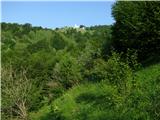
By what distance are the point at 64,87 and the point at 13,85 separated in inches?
307

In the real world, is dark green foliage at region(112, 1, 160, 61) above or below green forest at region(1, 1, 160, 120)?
above

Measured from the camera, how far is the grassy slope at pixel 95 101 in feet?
68.7

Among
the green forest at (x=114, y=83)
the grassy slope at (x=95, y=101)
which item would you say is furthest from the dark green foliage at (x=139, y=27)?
the grassy slope at (x=95, y=101)

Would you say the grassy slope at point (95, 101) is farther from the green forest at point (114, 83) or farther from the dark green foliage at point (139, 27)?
the dark green foliage at point (139, 27)

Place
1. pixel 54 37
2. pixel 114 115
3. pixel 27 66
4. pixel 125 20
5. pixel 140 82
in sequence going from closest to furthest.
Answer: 1. pixel 114 115
2. pixel 140 82
3. pixel 125 20
4. pixel 27 66
5. pixel 54 37

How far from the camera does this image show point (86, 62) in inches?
1585

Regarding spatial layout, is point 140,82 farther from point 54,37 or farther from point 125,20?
point 54,37

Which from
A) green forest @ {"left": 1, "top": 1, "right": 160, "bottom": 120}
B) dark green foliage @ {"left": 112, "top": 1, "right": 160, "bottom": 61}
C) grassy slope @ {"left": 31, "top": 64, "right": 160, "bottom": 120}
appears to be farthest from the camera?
dark green foliage @ {"left": 112, "top": 1, "right": 160, "bottom": 61}

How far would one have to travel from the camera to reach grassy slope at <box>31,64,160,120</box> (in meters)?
21.0

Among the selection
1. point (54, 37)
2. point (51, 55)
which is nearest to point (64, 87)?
point (51, 55)

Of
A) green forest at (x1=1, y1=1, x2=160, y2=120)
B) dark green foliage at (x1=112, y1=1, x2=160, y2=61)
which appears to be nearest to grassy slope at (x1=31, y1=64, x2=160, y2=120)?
green forest at (x1=1, y1=1, x2=160, y2=120)

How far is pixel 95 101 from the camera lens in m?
25.2

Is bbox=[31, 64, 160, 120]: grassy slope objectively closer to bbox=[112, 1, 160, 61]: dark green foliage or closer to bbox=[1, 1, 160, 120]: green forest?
bbox=[1, 1, 160, 120]: green forest

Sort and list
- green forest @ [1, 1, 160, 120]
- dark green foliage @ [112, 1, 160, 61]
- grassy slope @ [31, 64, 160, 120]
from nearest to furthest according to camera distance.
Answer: green forest @ [1, 1, 160, 120], grassy slope @ [31, 64, 160, 120], dark green foliage @ [112, 1, 160, 61]
